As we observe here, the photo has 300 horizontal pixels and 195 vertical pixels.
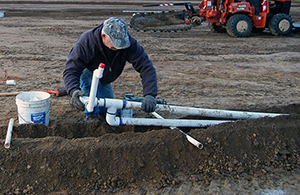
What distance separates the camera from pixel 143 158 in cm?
345

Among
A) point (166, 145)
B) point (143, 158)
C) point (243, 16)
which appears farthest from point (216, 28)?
point (143, 158)

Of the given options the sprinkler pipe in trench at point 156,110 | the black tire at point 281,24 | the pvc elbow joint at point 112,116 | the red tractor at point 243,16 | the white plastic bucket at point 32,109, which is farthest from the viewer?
the black tire at point 281,24

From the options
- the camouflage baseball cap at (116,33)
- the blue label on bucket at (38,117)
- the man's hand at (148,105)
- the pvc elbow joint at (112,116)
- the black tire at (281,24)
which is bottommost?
the blue label on bucket at (38,117)

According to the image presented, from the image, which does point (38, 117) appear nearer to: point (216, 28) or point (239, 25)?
point (239, 25)

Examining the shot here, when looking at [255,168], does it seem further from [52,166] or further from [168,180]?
[52,166]

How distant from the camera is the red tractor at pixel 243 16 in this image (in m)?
11.1

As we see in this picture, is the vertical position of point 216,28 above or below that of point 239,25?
below

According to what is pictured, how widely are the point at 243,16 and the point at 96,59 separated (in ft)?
28.1

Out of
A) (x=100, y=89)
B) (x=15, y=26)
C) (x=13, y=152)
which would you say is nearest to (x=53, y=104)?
(x=100, y=89)

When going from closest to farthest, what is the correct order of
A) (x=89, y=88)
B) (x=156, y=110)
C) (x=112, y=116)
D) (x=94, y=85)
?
(x=94, y=85), (x=112, y=116), (x=156, y=110), (x=89, y=88)

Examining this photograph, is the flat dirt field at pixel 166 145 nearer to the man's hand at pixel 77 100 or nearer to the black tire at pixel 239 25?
the man's hand at pixel 77 100

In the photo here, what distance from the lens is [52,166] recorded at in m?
3.26

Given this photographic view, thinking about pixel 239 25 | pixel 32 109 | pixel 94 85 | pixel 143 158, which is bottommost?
pixel 143 158

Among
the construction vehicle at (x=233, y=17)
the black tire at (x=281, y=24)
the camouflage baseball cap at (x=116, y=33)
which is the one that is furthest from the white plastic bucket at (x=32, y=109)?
the black tire at (x=281, y=24)
